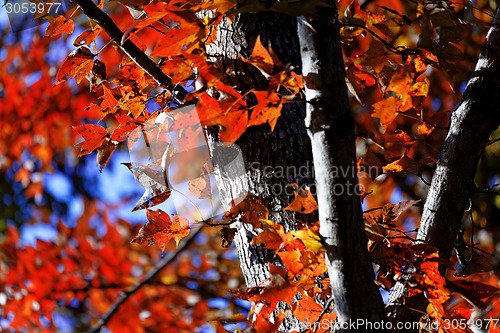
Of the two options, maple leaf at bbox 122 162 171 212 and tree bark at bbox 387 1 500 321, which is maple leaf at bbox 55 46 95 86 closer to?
maple leaf at bbox 122 162 171 212

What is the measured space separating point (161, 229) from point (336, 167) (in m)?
0.40

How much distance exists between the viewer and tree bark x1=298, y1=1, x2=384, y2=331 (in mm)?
521

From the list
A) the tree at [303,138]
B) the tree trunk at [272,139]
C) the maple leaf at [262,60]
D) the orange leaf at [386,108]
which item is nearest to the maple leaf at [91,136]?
the tree at [303,138]

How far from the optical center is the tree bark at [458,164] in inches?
24.5

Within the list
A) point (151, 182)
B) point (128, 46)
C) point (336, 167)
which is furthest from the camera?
point (151, 182)

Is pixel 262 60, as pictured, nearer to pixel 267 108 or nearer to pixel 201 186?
pixel 267 108

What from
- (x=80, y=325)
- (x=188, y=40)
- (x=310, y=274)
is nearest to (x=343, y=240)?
(x=310, y=274)

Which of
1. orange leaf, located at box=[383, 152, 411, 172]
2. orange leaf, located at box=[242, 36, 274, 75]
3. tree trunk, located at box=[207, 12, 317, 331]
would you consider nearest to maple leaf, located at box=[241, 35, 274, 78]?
orange leaf, located at box=[242, 36, 274, 75]

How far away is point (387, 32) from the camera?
2.42 ft

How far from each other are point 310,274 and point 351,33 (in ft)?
1.60

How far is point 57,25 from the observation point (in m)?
0.75

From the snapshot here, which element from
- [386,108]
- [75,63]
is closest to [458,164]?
[386,108]

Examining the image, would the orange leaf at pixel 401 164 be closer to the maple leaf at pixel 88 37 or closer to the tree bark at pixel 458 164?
the tree bark at pixel 458 164

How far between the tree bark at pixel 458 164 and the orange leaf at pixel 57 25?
748mm
